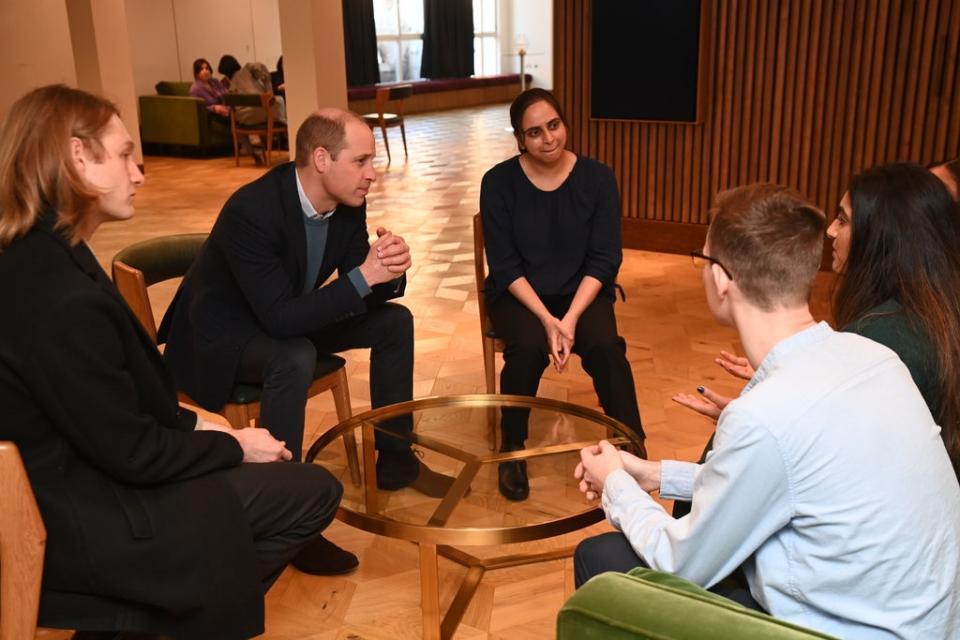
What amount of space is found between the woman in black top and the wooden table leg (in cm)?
117

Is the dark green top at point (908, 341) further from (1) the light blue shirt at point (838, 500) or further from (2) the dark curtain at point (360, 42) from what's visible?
(2) the dark curtain at point (360, 42)

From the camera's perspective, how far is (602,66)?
6320 mm

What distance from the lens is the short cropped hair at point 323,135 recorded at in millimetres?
3002

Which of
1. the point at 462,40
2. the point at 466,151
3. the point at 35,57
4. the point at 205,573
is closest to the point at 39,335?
the point at 205,573

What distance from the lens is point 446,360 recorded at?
4.56 metres

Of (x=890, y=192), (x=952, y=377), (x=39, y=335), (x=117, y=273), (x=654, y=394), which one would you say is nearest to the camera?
(x=39, y=335)

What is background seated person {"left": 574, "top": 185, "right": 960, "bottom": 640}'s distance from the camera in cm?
142

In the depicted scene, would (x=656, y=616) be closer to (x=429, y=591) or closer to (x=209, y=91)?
(x=429, y=591)

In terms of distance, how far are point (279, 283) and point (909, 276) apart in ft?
5.83

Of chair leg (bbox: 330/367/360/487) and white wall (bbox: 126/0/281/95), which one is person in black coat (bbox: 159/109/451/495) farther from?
white wall (bbox: 126/0/281/95)

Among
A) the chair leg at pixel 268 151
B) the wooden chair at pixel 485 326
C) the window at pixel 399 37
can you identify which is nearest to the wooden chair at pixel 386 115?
the chair leg at pixel 268 151

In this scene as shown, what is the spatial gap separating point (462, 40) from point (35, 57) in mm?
8864

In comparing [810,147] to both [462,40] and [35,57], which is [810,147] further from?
[462,40]

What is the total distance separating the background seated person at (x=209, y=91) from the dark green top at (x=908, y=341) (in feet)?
37.5
